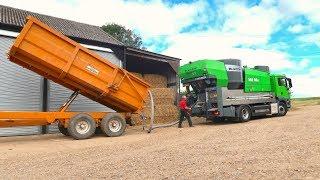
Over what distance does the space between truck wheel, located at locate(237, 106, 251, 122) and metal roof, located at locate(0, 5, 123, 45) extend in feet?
25.6

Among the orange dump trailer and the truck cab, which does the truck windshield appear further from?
the orange dump trailer

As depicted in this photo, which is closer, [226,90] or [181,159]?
[181,159]

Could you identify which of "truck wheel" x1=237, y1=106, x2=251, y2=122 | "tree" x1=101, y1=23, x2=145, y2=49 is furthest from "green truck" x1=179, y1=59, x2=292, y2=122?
"tree" x1=101, y1=23, x2=145, y2=49

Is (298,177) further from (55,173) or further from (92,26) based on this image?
(92,26)

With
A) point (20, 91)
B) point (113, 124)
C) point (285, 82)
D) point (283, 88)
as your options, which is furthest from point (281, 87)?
point (20, 91)

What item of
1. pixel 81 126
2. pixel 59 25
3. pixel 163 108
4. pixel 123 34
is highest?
pixel 123 34

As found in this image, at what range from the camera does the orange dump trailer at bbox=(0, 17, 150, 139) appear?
538 inches

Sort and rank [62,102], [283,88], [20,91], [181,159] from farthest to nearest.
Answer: [283,88]
[62,102]
[20,91]
[181,159]

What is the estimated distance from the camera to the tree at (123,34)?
175 ft

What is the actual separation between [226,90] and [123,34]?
→ 38.0 m

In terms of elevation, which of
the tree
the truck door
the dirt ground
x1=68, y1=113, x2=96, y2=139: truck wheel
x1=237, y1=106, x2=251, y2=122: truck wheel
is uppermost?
the tree

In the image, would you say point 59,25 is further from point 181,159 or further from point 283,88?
point 181,159

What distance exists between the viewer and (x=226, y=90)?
1961cm

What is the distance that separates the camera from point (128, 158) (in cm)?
979
